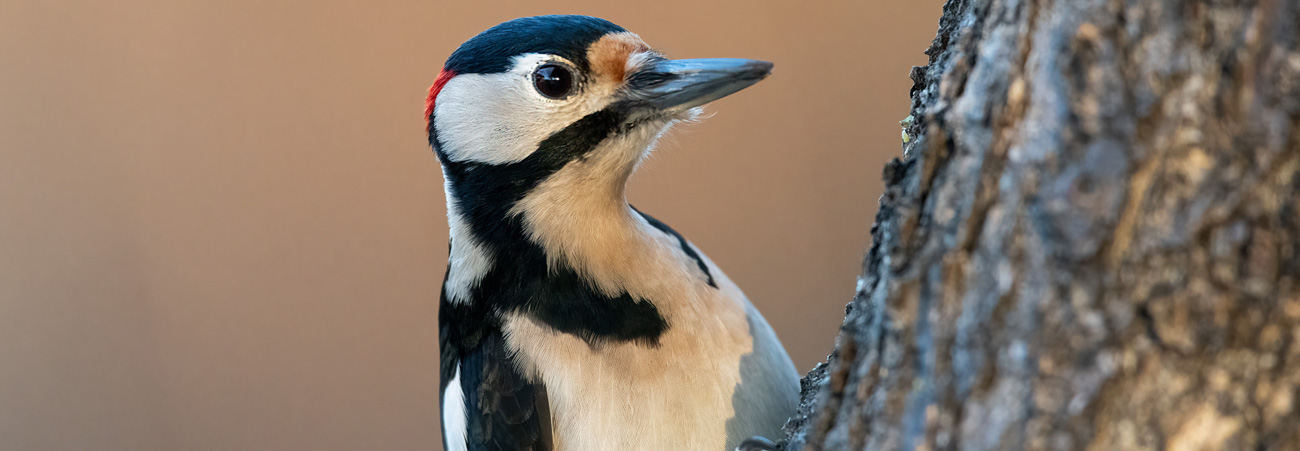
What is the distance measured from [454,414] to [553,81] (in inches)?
16.4

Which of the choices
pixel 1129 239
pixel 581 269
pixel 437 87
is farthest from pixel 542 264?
pixel 1129 239

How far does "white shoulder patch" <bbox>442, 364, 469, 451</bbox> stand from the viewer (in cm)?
108

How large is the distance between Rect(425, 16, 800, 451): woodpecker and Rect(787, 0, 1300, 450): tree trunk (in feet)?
1.45

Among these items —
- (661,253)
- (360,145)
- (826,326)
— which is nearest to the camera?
(661,253)

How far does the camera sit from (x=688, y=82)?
979 millimetres

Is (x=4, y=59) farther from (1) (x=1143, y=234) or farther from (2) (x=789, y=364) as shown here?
(1) (x=1143, y=234)

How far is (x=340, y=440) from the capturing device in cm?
285

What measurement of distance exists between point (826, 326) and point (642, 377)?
7.14 feet

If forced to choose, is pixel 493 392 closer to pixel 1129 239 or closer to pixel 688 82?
pixel 688 82

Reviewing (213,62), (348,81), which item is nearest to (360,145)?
(348,81)

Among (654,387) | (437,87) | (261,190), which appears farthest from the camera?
(261,190)

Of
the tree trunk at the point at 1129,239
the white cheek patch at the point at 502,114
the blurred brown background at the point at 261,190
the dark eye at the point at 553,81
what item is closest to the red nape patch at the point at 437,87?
the white cheek patch at the point at 502,114

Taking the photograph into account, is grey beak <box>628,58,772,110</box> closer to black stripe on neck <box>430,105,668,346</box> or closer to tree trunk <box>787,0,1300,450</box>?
black stripe on neck <box>430,105,668,346</box>

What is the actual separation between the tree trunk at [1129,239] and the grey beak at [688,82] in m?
0.43
